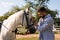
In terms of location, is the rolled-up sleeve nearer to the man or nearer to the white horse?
the man

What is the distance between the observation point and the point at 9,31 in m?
4.72

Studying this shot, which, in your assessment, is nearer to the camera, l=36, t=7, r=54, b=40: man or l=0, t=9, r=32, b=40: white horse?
l=36, t=7, r=54, b=40: man

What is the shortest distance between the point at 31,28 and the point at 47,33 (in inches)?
21.2

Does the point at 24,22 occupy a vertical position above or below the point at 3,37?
above

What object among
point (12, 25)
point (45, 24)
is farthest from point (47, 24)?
point (12, 25)

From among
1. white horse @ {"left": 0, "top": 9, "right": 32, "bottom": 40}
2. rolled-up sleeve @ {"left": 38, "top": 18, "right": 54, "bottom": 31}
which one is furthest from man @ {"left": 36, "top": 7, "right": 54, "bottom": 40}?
white horse @ {"left": 0, "top": 9, "right": 32, "bottom": 40}

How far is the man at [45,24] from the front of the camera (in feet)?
14.1

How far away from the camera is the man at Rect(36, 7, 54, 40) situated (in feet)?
14.1

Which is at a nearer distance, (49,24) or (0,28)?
(49,24)

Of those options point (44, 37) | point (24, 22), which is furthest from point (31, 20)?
point (44, 37)

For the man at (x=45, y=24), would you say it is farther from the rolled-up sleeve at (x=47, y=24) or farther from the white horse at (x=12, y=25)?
the white horse at (x=12, y=25)

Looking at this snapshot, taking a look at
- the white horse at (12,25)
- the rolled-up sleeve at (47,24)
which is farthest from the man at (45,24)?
the white horse at (12,25)

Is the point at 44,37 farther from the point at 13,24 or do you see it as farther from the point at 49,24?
the point at 13,24

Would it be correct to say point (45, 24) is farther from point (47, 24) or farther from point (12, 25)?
point (12, 25)
